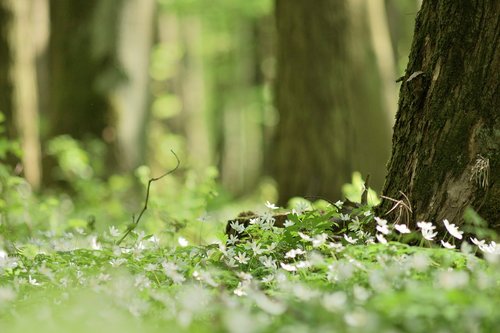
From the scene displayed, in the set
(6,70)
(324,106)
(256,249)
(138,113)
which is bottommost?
(138,113)

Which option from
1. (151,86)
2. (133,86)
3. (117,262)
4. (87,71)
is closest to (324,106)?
(133,86)

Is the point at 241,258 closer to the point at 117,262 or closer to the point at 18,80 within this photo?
the point at 117,262

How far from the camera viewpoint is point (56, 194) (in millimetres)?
11602

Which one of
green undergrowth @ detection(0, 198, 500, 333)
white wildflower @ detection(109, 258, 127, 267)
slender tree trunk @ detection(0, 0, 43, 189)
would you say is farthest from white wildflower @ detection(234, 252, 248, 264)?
slender tree trunk @ detection(0, 0, 43, 189)

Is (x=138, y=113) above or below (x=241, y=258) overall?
below

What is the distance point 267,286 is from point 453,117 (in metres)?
1.29

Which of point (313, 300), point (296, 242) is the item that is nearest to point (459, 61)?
point (296, 242)

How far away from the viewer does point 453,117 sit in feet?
13.3

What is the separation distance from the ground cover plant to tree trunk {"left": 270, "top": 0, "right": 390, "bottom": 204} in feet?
13.3

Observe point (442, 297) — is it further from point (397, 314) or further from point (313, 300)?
point (313, 300)

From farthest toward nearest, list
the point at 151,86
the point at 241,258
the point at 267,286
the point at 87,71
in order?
the point at 151,86 → the point at 87,71 → the point at 241,258 → the point at 267,286

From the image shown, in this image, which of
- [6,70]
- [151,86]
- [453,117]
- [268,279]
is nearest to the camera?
[268,279]

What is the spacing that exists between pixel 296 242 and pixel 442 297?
1760 millimetres

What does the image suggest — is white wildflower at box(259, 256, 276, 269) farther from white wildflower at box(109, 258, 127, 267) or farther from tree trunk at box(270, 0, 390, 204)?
tree trunk at box(270, 0, 390, 204)
